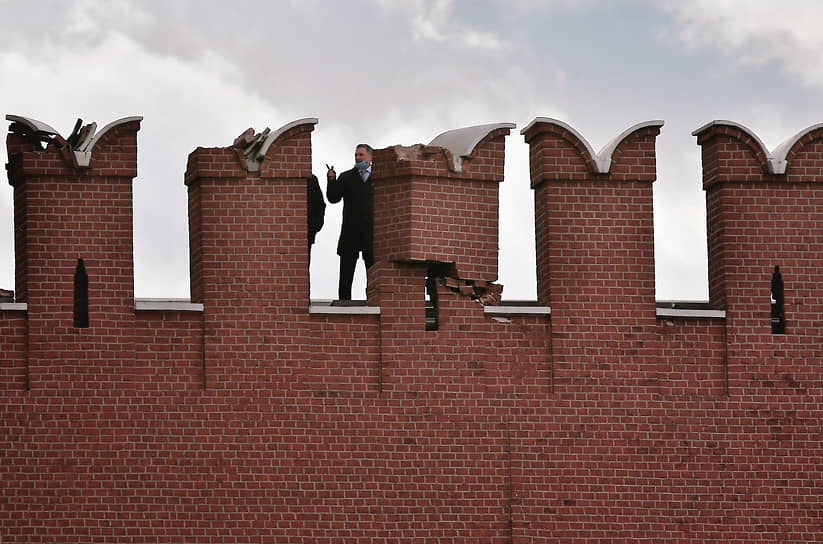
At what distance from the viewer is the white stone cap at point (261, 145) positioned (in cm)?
1947

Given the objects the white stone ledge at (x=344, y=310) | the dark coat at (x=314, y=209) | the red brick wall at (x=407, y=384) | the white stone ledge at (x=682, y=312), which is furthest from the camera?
the dark coat at (x=314, y=209)

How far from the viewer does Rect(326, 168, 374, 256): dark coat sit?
20438 millimetres

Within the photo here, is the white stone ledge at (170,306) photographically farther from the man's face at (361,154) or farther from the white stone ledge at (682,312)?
the white stone ledge at (682,312)

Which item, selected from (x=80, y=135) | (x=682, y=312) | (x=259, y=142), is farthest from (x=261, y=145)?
(x=682, y=312)

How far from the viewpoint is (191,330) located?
758 inches

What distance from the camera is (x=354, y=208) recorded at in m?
20.5

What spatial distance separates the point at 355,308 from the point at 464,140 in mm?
1929

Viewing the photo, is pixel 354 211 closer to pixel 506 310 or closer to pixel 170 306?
pixel 506 310

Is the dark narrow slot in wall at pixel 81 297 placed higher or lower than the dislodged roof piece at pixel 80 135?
lower

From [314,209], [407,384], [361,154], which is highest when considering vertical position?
[361,154]

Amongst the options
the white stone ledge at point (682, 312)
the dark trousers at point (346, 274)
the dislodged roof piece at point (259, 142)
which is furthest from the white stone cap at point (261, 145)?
the white stone ledge at point (682, 312)

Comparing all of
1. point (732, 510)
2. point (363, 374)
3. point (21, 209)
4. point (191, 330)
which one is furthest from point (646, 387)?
point (21, 209)

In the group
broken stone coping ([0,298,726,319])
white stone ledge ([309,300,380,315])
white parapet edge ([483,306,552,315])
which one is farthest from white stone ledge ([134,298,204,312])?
white parapet edge ([483,306,552,315])

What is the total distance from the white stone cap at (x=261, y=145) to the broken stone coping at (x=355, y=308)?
55.0 inches
